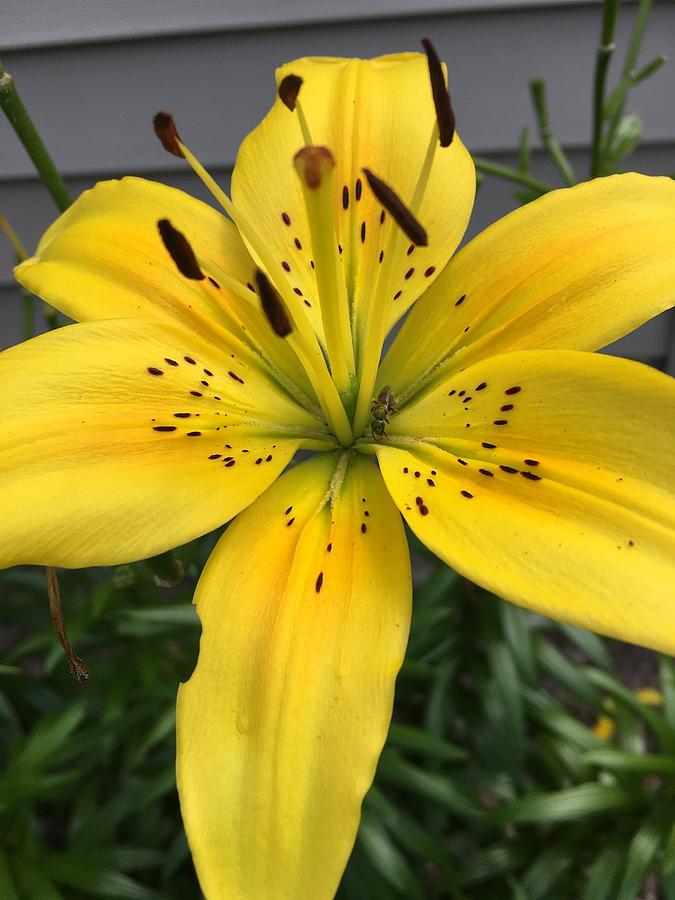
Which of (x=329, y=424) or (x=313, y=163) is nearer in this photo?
(x=313, y=163)

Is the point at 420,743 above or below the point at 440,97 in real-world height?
below

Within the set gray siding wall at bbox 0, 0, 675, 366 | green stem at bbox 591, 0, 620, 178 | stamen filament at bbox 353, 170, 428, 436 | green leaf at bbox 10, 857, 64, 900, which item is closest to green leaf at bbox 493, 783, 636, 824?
green leaf at bbox 10, 857, 64, 900

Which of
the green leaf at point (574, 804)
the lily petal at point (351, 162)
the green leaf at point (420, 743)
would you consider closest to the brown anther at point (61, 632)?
the lily petal at point (351, 162)

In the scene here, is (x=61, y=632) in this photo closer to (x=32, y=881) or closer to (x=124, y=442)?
(x=124, y=442)

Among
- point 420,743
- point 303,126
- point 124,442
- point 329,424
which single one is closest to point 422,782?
point 420,743

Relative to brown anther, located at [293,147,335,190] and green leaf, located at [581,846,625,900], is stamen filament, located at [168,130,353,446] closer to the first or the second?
brown anther, located at [293,147,335,190]

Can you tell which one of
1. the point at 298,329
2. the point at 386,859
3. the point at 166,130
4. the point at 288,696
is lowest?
the point at 386,859
